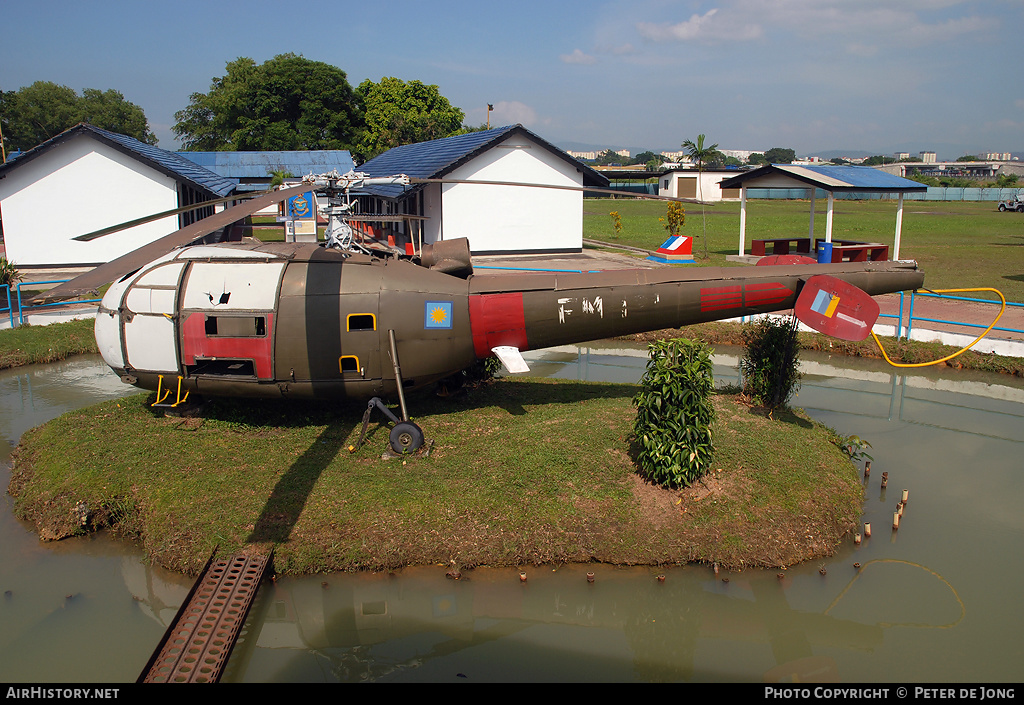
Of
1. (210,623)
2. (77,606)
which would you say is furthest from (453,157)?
(210,623)

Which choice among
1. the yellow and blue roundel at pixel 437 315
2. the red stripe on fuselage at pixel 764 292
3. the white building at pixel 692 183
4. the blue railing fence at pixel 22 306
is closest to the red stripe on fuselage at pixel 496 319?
the yellow and blue roundel at pixel 437 315

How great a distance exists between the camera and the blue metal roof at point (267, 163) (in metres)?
48.1

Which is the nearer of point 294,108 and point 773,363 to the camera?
point 773,363

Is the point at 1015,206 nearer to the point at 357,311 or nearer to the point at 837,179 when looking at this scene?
the point at 837,179

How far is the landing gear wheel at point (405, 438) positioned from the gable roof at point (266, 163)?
40.2 metres

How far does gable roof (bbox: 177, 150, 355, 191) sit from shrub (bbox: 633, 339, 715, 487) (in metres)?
42.0

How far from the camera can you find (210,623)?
25.1 ft

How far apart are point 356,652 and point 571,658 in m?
2.41

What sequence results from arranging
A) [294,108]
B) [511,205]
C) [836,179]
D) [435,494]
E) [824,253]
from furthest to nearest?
[294,108] → [511,205] → [836,179] → [824,253] → [435,494]

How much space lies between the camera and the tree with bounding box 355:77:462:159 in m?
69.2

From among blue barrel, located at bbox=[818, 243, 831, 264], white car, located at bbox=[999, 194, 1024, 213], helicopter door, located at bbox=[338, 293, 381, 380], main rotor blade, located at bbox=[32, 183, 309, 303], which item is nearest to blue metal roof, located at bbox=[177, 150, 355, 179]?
blue barrel, located at bbox=[818, 243, 831, 264]

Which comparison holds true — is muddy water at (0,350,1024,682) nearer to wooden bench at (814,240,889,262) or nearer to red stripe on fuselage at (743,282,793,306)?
red stripe on fuselage at (743,282,793,306)

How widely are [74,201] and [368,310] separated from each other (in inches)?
1082
